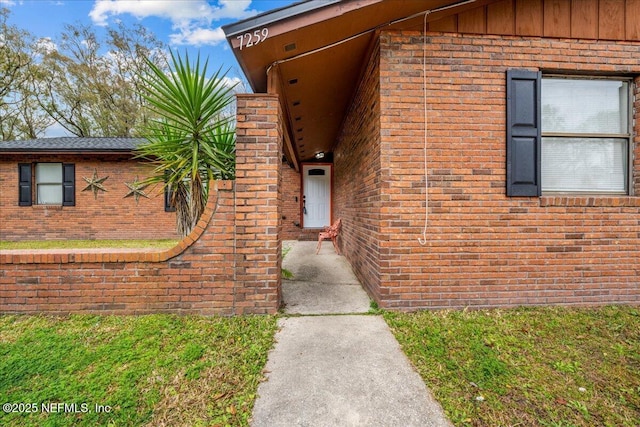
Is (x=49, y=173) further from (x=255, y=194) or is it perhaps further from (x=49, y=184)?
(x=255, y=194)

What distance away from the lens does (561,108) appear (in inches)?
118

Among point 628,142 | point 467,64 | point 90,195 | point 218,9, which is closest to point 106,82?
point 218,9

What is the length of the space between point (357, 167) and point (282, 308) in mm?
2390

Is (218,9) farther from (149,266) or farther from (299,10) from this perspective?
(149,266)

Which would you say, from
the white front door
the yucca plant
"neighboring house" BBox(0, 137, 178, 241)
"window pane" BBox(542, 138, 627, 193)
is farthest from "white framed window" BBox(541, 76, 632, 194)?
"neighboring house" BBox(0, 137, 178, 241)

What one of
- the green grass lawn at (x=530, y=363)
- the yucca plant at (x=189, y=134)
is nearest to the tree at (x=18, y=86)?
the yucca plant at (x=189, y=134)

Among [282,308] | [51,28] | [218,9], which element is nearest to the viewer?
[282,308]

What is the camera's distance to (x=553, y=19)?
2.85 metres

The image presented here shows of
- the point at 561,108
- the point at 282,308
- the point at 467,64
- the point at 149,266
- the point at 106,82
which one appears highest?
the point at 106,82

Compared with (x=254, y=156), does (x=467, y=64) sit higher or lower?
higher

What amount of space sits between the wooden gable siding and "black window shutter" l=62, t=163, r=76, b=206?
1033 centimetres

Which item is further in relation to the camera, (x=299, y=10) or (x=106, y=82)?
(x=106, y=82)

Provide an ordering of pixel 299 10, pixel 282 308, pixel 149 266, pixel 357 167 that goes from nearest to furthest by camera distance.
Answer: pixel 299 10, pixel 149 266, pixel 282 308, pixel 357 167

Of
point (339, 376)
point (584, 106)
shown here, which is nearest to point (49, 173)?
point (339, 376)
